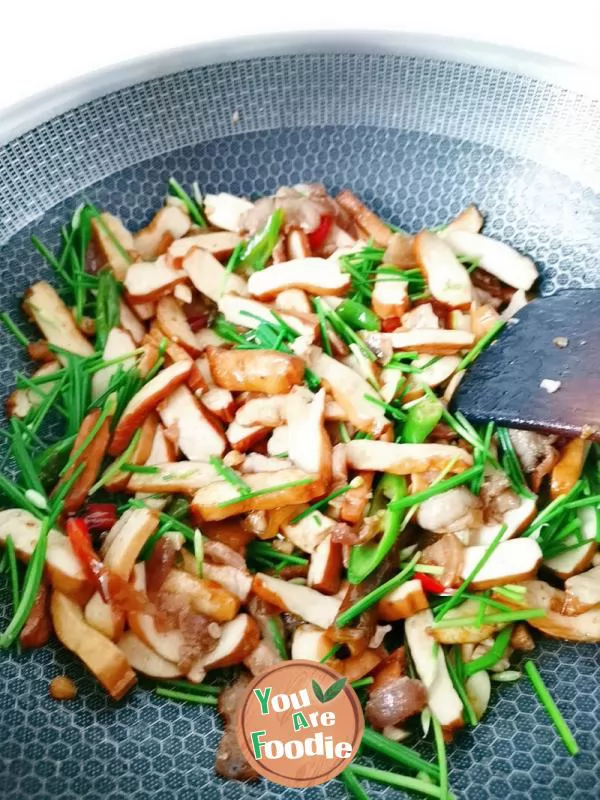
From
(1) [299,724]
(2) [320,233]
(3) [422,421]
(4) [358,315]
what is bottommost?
(1) [299,724]

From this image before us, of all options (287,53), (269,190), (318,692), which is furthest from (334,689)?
(287,53)

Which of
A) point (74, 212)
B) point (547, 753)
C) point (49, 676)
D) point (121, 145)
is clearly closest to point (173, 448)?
point (49, 676)

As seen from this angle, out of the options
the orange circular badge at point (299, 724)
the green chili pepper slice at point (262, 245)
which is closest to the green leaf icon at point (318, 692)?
the orange circular badge at point (299, 724)

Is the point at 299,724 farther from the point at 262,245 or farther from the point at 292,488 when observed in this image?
the point at 262,245

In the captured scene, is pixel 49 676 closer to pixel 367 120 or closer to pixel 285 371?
pixel 285 371

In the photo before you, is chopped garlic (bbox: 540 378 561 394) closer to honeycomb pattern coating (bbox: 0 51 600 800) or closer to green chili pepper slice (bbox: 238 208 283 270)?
honeycomb pattern coating (bbox: 0 51 600 800)

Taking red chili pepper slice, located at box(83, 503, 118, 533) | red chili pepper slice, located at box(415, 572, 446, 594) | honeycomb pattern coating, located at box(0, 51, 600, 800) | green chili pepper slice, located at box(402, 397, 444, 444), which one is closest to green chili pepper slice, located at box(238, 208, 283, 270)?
honeycomb pattern coating, located at box(0, 51, 600, 800)
